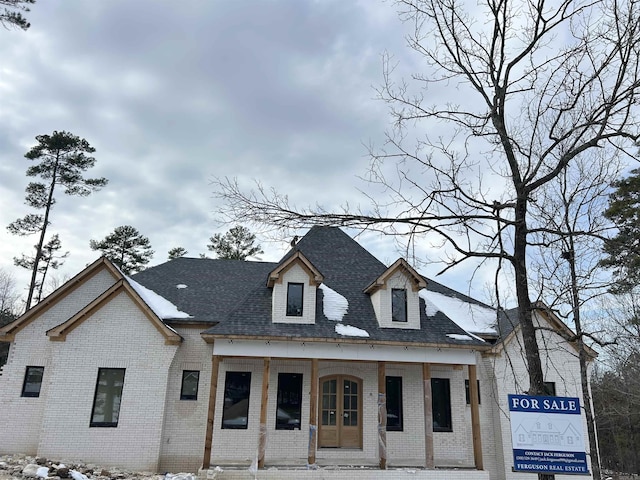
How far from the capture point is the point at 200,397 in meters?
13.7

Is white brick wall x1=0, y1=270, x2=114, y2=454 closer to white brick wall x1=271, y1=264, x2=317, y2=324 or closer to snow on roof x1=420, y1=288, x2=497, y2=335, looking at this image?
white brick wall x1=271, y1=264, x2=317, y2=324

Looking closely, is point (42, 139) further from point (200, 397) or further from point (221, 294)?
point (200, 397)

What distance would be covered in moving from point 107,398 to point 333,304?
7.55 meters

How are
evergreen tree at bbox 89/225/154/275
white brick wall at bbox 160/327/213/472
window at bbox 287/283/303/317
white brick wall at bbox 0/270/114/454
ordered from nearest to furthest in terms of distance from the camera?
1. white brick wall at bbox 0/270/114/454
2. white brick wall at bbox 160/327/213/472
3. window at bbox 287/283/303/317
4. evergreen tree at bbox 89/225/154/275

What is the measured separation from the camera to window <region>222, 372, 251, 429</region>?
13.6m

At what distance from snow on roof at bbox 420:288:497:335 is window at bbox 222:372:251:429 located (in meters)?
6.75

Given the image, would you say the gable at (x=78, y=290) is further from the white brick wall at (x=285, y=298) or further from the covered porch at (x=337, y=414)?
the white brick wall at (x=285, y=298)

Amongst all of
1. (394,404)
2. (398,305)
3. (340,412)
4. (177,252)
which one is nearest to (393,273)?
(398,305)

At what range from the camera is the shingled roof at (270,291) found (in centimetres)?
1333

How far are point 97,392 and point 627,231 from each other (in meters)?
13.9

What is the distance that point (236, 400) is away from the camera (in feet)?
45.4

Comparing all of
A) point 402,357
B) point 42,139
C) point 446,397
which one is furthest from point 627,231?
point 42,139

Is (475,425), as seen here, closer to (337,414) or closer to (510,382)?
→ (510,382)

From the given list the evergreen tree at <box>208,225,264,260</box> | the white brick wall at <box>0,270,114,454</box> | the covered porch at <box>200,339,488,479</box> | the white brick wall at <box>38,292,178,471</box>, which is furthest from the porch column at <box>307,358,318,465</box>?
the evergreen tree at <box>208,225,264,260</box>
